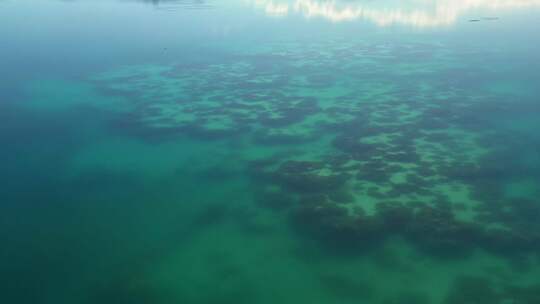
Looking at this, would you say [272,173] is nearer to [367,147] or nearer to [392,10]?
[367,147]

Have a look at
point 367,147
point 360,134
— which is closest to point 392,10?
point 360,134

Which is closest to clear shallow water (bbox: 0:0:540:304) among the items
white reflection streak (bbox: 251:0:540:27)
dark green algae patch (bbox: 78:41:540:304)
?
dark green algae patch (bbox: 78:41:540:304)

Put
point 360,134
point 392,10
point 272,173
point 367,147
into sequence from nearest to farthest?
point 272,173
point 367,147
point 360,134
point 392,10

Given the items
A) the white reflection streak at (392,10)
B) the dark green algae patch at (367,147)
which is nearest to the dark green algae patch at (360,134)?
the dark green algae patch at (367,147)

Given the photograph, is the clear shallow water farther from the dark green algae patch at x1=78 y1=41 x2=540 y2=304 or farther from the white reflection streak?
the white reflection streak

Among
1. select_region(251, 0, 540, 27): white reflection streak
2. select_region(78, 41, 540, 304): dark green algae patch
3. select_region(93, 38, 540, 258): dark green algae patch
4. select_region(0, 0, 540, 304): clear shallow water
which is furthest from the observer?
select_region(251, 0, 540, 27): white reflection streak
